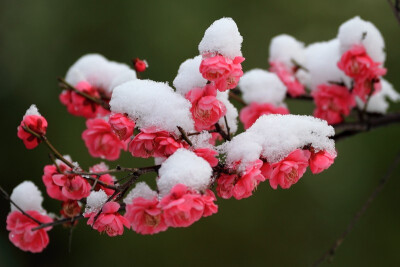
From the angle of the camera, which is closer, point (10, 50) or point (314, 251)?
point (314, 251)

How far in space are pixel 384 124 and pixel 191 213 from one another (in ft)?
2.80

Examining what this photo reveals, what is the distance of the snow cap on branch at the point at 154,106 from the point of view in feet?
2.74

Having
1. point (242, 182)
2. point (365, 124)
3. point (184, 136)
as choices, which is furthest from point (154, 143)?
point (365, 124)

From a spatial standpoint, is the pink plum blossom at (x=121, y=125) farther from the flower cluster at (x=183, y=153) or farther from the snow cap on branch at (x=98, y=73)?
the snow cap on branch at (x=98, y=73)

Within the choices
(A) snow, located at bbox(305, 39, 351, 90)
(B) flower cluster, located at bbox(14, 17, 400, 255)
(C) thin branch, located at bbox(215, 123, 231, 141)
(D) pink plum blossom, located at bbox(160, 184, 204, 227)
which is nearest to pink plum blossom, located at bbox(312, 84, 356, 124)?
(A) snow, located at bbox(305, 39, 351, 90)

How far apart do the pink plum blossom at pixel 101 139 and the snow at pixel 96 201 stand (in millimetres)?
278

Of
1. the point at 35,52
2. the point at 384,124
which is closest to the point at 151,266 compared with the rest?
the point at 35,52

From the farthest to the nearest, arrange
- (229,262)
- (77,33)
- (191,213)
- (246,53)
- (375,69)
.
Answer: (77,33) < (246,53) < (229,262) < (375,69) < (191,213)

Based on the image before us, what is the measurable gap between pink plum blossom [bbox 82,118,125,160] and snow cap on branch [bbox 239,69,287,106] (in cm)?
46

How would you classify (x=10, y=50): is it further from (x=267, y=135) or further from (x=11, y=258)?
(x=267, y=135)

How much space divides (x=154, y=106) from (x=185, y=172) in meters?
0.16

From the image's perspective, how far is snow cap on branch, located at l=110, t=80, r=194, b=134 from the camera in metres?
0.83

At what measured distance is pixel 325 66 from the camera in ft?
5.01

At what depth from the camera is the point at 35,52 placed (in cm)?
571
